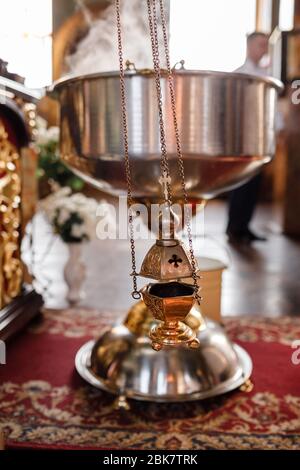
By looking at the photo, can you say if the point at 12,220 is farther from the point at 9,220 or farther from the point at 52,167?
the point at 52,167

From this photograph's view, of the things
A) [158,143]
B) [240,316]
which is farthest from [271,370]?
[158,143]

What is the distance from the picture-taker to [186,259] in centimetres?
91

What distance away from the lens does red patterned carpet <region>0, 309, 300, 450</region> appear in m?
1.29

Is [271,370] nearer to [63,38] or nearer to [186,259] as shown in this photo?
[186,259]

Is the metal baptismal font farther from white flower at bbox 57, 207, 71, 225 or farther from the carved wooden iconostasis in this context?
white flower at bbox 57, 207, 71, 225

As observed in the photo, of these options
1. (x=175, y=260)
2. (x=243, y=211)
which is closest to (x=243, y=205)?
(x=243, y=211)

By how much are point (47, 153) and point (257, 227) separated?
383cm

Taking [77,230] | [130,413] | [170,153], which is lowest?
[130,413]

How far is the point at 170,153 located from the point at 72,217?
1310mm

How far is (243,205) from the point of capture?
16.9 ft

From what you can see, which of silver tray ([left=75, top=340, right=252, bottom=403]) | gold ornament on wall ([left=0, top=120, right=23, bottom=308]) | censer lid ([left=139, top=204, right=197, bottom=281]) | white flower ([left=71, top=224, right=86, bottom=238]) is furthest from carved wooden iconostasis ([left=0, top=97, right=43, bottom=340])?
censer lid ([left=139, top=204, right=197, bottom=281])

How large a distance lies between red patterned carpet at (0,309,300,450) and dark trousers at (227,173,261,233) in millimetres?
3301

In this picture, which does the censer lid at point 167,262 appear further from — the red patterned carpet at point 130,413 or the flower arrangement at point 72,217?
the flower arrangement at point 72,217

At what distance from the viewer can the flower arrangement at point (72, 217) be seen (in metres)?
2.62
